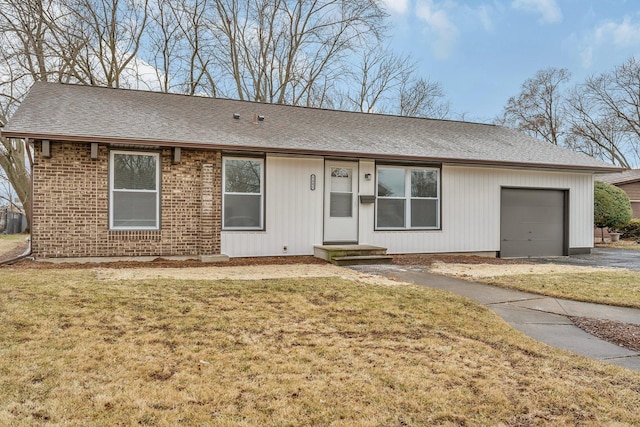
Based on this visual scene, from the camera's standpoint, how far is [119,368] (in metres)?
3.45

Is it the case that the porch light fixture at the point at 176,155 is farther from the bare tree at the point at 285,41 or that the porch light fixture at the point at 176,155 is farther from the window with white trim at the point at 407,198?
the bare tree at the point at 285,41

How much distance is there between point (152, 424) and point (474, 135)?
45.3 feet

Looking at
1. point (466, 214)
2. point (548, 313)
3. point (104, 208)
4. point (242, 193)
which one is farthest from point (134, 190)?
point (466, 214)

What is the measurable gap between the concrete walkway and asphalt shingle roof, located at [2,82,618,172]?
13.8 feet

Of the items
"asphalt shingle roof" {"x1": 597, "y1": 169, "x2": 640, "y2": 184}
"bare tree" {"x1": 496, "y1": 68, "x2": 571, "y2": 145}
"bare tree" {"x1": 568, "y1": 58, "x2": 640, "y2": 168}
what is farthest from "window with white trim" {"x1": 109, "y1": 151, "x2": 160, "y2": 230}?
"bare tree" {"x1": 568, "y1": 58, "x2": 640, "y2": 168}

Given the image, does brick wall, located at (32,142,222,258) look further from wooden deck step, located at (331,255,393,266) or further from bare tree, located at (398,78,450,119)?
bare tree, located at (398,78,450,119)

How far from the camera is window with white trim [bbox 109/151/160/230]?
30.8 feet

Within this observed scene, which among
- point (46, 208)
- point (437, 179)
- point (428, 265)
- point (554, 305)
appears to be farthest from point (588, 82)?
point (46, 208)

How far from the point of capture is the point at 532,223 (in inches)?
506

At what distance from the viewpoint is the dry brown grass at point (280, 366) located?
2.85 metres

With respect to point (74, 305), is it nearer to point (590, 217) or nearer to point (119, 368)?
point (119, 368)

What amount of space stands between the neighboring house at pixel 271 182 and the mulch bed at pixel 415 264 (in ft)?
1.14

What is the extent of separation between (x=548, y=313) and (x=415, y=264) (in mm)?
4322

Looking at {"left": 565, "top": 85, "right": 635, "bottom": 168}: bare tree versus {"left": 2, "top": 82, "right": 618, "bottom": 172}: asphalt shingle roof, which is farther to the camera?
{"left": 565, "top": 85, "right": 635, "bottom": 168}: bare tree
